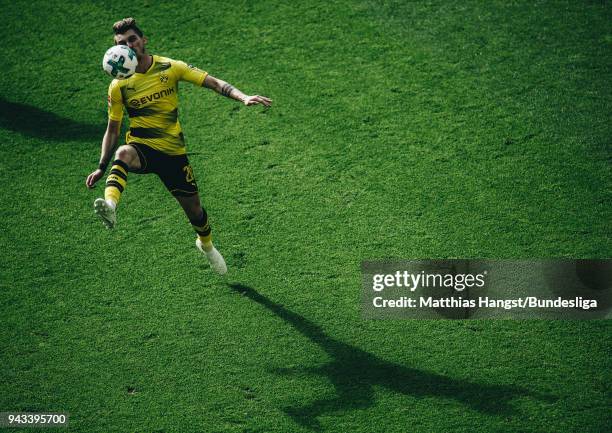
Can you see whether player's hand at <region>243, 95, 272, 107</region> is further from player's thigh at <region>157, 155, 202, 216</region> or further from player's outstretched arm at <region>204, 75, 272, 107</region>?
player's thigh at <region>157, 155, 202, 216</region>

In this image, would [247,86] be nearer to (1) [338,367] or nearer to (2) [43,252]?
(2) [43,252]

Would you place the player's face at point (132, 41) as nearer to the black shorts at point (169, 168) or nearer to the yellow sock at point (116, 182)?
the black shorts at point (169, 168)

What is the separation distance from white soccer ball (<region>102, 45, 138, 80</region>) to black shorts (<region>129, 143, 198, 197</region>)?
653mm

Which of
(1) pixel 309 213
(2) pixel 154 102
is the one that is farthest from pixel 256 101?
(1) pixel 309 213

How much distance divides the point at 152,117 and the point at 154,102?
0.42ft

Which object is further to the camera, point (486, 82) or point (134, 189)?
point (486, 82)

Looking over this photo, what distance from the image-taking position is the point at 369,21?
9453 millimetres

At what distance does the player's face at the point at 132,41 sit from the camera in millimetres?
5980

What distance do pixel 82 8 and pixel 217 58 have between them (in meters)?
2.27

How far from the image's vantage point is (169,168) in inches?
246

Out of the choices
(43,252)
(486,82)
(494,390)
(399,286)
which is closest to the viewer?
(494,390)

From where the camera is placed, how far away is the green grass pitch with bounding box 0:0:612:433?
18.9 feet

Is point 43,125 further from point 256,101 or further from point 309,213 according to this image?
point 256,101

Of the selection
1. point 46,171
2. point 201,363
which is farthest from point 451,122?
point 46,171
